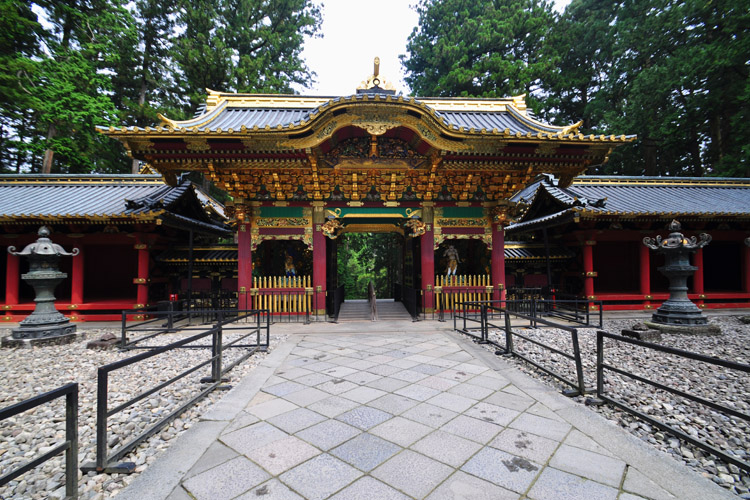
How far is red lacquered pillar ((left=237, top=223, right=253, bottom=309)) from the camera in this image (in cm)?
845

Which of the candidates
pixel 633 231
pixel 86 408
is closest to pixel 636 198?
pixel 633 231

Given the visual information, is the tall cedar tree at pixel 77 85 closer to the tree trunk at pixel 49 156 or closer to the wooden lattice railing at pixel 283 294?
the tree trunk at pixel 49 156

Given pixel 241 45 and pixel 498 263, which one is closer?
pixel 498 263

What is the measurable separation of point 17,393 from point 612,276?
15.7 metres

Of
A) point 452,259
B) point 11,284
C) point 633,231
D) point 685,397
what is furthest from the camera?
point 452,259

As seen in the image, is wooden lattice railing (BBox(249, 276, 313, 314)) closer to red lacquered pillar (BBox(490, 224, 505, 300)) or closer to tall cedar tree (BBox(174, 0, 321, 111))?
red lacquered pillar (BBox(490, 224, 505, 300))

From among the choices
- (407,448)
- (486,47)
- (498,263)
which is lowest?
(407,448)

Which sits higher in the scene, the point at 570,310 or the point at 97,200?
the point at 97,200

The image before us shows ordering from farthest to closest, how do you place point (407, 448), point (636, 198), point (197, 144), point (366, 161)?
1. point (636, 198)
2. point (366, 161)
3. point (197, 144)
4. point (407, 448)

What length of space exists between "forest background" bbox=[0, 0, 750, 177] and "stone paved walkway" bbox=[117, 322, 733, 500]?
53.9ft

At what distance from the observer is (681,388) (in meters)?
3.78

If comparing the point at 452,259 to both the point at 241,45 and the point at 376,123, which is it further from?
the point at 241,45

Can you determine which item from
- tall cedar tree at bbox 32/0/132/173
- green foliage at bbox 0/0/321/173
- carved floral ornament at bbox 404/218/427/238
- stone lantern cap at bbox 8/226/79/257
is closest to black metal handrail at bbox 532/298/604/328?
carved floral ornament at bbox 404/218/427/238

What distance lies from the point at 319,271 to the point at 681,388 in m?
7.56
